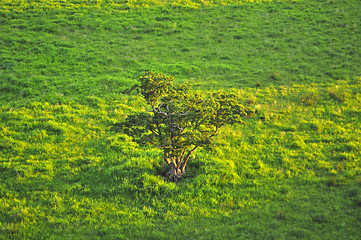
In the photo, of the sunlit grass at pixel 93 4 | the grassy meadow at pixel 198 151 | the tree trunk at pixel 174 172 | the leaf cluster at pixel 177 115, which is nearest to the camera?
the grassy meadow at pixel 198 151

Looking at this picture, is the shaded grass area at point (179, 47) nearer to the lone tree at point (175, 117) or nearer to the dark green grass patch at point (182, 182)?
the dark green grass patch at point (182, 182)

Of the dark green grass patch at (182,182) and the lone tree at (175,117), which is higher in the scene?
the lone tree at (175,117)

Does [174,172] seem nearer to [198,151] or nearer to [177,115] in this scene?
[177,115]

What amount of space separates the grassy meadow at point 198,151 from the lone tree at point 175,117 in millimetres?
1064

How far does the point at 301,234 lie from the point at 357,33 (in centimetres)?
2933

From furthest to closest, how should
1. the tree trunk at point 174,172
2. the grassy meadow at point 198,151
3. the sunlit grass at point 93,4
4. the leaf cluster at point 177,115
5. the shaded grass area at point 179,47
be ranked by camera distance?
the sunlit grass at point 93,4
the shaded grass area at point 179,47
the tree trunk at point 174,172
the leaf cluster at point 177,115
the grassy meadow at point 198,151

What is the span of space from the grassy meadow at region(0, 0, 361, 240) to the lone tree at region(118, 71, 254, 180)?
41.9 inches

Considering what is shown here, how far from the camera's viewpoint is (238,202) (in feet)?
31.9

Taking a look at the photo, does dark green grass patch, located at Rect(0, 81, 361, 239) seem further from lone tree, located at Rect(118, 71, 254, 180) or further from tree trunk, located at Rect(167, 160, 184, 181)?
lone tree, located at Rect(118, 71, 254, 180)

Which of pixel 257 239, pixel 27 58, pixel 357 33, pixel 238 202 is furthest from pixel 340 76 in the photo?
pixel 27 58

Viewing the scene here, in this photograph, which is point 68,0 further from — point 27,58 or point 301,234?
point 301,234

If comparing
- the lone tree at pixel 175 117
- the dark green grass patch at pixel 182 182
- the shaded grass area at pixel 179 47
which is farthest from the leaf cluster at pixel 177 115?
the shaded grass area at pixel 179 47

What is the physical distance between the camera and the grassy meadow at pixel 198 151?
29.3 ft

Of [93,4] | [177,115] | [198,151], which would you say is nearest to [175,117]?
[177,115]
